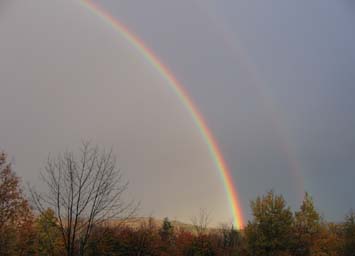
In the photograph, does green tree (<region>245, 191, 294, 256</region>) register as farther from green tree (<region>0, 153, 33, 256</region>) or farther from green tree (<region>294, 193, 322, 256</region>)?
green tree (<region>0, 153, 33, 256</region>)

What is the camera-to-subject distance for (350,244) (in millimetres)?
44219

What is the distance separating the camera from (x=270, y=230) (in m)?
39.3

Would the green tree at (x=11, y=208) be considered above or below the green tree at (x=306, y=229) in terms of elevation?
below

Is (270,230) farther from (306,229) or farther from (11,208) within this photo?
(11,208)

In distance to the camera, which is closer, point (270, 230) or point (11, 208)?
point (11, 208)

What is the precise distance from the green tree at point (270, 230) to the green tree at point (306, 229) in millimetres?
1059

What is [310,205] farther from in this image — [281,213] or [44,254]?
[44,254]

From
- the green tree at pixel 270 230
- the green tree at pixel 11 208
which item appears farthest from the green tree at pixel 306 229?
the green tree at pixel 11 208

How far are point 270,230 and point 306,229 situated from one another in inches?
182

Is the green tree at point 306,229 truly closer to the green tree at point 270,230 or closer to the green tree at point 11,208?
the green tree at point 270,230

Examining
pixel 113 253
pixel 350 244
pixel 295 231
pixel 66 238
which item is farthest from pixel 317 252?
pixel 66 238

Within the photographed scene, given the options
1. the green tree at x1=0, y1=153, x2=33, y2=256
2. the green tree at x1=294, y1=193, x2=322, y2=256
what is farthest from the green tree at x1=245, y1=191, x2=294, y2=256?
the green tree at x1=0, y1=153, x2=33, y2=256

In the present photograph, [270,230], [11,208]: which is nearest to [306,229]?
[270,230]

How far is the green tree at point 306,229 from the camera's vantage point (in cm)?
3941
